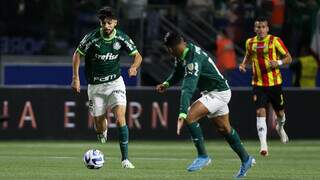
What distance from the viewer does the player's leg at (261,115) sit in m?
20.7

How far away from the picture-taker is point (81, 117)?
26578 millimetres

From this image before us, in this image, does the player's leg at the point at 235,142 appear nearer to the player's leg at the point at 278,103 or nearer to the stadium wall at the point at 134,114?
the player's leg at the point at 278,103

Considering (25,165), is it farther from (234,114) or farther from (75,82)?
(234,114)

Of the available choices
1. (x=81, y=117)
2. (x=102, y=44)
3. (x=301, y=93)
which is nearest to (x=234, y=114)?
(x=301, y=93)

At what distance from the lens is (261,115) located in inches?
832

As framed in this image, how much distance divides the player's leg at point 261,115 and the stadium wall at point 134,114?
5494mm

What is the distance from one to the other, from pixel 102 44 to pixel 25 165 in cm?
219

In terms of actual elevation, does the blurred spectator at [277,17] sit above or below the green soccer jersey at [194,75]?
below

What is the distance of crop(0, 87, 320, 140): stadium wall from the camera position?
1038 inches

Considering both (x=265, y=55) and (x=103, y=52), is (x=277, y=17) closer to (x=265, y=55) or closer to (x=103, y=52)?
(x=265, y=55)

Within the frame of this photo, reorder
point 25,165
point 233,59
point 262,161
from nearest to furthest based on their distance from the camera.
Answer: point 25,165, point 262,161, point 233,59

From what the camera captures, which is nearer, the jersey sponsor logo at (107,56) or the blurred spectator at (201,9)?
the jersey sponsor logo at (107,56)

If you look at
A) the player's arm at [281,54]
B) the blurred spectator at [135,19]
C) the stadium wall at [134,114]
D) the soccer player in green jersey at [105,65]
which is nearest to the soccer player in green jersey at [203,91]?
the soccer player in green jersey at [105,65]

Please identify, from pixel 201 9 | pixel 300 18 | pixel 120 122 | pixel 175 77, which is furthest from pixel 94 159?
pixel 300 18
